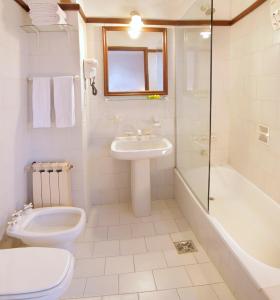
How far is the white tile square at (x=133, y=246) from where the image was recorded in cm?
237

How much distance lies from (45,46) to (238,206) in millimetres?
2333

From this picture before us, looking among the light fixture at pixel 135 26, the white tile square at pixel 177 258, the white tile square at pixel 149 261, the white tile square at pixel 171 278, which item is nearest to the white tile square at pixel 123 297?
the white tile square at pixel 171 278

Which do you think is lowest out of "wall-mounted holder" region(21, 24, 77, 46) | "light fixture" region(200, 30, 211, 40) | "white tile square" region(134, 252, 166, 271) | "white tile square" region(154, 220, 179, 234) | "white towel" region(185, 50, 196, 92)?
"white tile square" region(134, 252, 166, 271)

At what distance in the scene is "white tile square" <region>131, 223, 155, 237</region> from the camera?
263 centimetres

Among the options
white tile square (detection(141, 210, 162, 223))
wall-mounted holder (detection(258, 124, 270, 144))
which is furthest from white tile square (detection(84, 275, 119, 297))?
wall-mounted holder (detection(258, 124, 270, 144))

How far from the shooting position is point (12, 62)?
7.00 feet

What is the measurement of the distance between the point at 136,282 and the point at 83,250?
2.02 feet

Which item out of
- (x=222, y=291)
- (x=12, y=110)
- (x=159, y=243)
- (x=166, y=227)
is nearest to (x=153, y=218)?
(x=166, y=227)

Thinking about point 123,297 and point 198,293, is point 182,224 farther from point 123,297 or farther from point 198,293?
point 123,297

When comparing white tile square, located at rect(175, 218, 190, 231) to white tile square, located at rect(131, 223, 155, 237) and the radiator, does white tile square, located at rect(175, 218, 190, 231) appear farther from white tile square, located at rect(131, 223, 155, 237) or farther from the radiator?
the radiator

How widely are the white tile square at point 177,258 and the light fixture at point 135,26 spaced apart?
6.96 feet

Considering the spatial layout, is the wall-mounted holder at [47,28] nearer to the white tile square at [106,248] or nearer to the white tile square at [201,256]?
the white tile square at [106,248]

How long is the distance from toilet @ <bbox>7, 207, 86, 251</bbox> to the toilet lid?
1.23ft

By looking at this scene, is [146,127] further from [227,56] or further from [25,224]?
[25,224]
